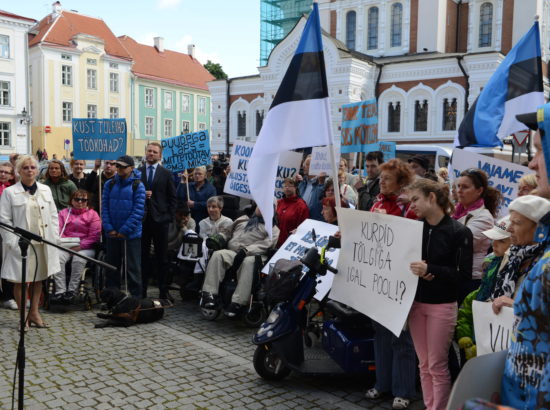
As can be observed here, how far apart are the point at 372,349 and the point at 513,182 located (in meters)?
3.22

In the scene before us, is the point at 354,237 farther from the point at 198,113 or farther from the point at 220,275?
the point at 198,113

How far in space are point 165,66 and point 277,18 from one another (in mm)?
15774

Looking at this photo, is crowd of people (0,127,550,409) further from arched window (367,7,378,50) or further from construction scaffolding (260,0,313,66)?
construction scaffolding (260,0,313,66)

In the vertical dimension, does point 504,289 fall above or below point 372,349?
above

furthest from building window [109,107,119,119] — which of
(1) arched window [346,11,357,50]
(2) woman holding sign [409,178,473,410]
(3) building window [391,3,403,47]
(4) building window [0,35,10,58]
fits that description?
(2) woman holding sign [409,178,473,410]

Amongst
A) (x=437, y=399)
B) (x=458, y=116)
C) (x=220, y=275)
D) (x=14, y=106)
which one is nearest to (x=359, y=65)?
(x=458, y=116)

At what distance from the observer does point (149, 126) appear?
197 ft

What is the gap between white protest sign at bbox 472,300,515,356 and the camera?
2.78m

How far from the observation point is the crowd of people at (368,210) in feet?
9.47

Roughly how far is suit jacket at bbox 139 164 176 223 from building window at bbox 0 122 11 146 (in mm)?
42448

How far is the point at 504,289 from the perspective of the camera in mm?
3207

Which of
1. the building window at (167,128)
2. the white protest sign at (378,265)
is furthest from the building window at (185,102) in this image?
the white protest sign at (378,265)

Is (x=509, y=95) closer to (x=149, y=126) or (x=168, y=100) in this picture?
(x=149, y=126)

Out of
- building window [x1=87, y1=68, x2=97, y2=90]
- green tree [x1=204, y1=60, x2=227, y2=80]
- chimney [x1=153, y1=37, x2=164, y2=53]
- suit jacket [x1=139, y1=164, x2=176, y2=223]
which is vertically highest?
chimney [x1=153, y1=37, x2=164, y2=53]
